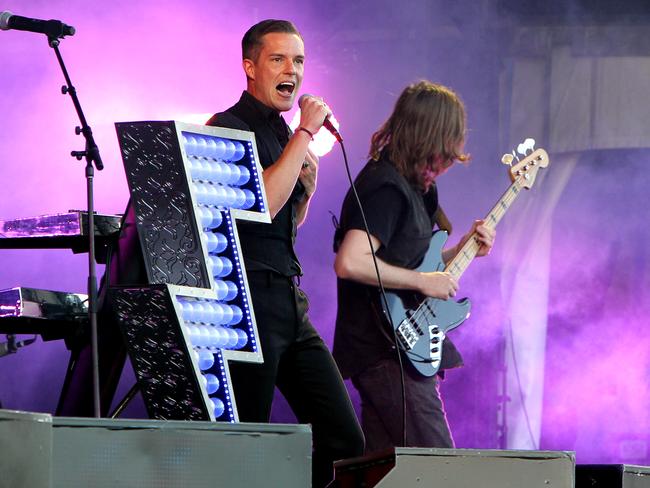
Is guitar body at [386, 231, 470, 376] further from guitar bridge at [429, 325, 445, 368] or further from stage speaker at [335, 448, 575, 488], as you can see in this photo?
stage speaker at [335, 448, 575, 488]

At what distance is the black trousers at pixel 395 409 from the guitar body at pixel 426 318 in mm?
83

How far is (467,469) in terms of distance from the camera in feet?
9.11

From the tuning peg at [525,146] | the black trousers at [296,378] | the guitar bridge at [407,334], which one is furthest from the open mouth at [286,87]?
the tuning peg at [525,146]

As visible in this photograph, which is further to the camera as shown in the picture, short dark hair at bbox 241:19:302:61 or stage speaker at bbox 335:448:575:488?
short dark hair at bbox 241:19:302:61

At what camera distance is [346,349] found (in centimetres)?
465

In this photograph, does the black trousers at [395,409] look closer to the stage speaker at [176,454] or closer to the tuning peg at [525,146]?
the tuning peg at [525,146]

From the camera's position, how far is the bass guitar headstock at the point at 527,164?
19.2 feet

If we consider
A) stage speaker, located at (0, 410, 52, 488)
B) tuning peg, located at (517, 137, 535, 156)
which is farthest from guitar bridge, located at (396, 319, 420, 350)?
stage speaker, located at (0, 410, 52, 488)

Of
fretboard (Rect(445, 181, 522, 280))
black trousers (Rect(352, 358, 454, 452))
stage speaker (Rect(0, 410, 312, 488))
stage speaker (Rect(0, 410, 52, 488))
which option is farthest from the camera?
fretboard (Rect(445, 181, 522, 280))

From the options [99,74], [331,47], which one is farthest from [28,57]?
[331,47]

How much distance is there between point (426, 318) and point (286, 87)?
3.86 feet

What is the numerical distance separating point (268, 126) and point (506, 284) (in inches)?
107

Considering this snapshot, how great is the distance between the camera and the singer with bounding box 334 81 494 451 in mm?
4523

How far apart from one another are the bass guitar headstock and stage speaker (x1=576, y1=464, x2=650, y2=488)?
274cm
